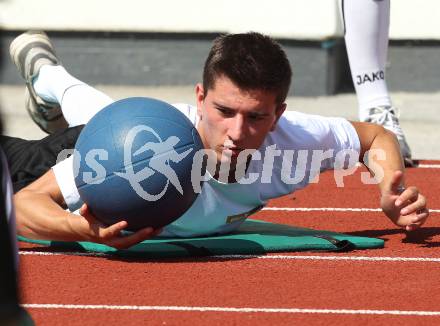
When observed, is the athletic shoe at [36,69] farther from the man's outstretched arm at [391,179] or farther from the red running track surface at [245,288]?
the man's outstretched arm at [391,179]

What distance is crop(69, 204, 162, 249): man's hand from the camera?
15.0 feet

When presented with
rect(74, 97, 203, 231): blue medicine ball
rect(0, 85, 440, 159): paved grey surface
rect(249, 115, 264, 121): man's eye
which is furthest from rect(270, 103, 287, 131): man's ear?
rect(0, 85, 440, 159): paved grey surface

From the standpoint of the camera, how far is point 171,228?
5.18 meters

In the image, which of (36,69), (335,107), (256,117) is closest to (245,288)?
(256,117)

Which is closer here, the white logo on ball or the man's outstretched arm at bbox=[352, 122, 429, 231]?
the white logo on ball

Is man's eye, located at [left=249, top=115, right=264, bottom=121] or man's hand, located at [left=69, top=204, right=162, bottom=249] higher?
man's eye, located at [left=249, top=115, right=264, bottom=121]

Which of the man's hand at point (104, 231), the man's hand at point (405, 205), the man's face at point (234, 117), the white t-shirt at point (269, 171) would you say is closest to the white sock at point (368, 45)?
the white t-shirt at point (269, 171)

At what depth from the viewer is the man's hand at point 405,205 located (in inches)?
196

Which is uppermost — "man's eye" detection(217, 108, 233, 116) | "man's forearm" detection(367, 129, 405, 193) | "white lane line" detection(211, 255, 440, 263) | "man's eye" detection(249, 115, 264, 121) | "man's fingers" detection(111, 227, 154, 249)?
"man's eye" detection(217, 108, 233, 116)

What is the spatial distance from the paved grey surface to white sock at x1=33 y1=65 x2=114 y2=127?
1.55 m

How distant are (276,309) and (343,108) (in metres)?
5.24

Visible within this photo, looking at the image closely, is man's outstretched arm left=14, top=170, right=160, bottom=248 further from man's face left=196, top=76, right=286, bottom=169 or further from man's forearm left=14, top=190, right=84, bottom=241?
man's face left=196, top=76, right=286, bottom=169

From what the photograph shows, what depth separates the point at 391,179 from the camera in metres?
5.00

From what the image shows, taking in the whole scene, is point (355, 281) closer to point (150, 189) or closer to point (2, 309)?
point (150, 189)
